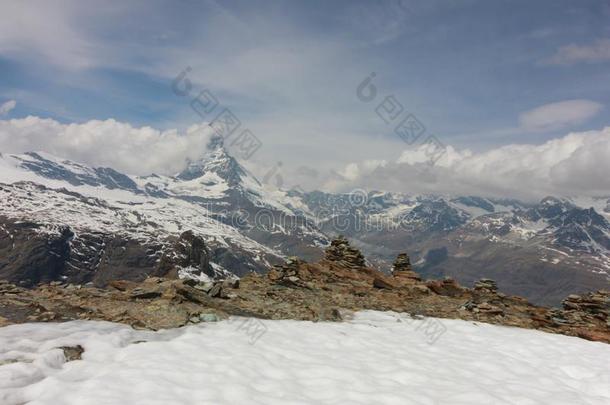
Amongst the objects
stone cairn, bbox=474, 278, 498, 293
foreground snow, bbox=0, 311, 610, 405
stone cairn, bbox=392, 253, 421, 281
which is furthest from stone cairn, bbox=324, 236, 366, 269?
foreground snow, bbox=0, 311, 610, 405

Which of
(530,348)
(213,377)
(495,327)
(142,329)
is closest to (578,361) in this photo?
(530,348)

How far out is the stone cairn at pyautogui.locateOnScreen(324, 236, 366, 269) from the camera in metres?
44.9

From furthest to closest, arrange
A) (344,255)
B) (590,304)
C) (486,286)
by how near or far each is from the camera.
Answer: (344,255) < (486,286) < (590,304)

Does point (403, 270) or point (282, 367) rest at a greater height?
point (403, 270)

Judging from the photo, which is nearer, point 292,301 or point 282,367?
point 282,367

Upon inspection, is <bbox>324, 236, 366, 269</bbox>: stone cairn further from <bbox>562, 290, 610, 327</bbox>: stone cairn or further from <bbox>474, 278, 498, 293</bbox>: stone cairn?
<bbox>562, 290, 610, 327</bbox>: stone cairn

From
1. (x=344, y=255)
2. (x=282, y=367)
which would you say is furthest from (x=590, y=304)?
(x=282, y=367)

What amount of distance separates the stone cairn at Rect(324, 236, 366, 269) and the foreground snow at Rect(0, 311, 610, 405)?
24.1 metres

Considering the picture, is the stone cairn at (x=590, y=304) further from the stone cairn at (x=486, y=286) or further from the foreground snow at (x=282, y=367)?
the foreground snow at (x=282, y=367)

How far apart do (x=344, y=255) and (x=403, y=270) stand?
835 centimetres

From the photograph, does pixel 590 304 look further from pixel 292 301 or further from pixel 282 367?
pixel 282 367

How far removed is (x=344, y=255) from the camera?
45.6 meters

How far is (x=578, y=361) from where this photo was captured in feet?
60.9

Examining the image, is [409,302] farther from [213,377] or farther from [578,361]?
[213,377]
